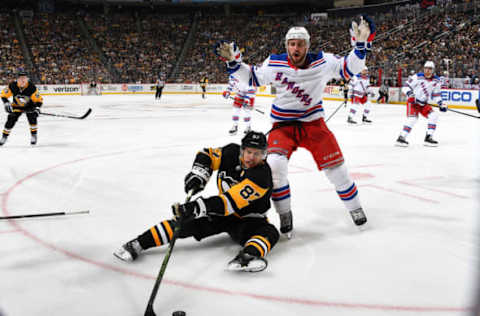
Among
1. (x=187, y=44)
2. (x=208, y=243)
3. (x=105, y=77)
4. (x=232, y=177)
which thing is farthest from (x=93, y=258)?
(x=187, y=44)

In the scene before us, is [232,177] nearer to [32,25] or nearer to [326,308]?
[326,308]

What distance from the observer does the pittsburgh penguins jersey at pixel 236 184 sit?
2718 millimetres

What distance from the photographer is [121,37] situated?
3466 cm

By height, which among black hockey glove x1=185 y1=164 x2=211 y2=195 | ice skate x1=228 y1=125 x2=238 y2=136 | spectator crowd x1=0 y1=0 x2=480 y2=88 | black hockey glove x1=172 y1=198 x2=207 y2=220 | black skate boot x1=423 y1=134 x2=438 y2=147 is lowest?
black skate boot x1=423 y1=134 x2=438 y2=147

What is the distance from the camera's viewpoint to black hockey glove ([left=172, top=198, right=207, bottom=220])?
2.49 m

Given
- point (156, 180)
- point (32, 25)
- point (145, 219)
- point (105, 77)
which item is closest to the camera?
point (145, 219)

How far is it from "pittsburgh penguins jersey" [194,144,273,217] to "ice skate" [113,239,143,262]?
1.74 feet

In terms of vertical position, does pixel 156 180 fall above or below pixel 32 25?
below

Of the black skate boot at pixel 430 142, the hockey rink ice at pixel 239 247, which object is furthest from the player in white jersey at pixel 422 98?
the hockey rink ice at pixel 239 247

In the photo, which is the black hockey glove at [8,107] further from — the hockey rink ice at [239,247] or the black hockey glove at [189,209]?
the black hockey glove at [189,209]

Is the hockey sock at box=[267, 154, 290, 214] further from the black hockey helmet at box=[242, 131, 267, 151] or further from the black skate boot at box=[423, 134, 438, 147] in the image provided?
the black skate boot at box=[423, 134, 438, 147]

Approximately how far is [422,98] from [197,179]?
256 inches

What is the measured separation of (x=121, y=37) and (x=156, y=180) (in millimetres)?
32338

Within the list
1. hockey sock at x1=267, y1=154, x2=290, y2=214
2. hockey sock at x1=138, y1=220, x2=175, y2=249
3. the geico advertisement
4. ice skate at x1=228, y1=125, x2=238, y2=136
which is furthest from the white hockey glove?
the geico advertisement
